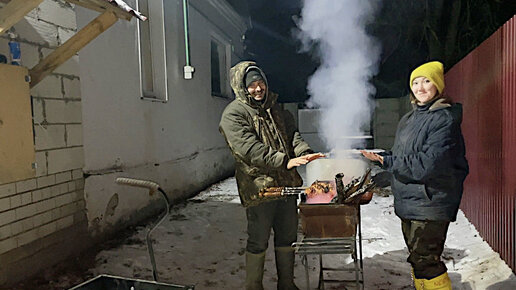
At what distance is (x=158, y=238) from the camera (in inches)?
222

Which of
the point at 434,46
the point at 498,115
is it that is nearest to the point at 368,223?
the point at 498,115

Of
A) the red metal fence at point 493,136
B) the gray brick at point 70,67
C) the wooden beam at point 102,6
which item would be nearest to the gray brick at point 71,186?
the gray brick at point 70,67

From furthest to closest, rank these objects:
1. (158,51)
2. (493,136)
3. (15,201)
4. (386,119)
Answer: (386,119)
(158,51)
(493,136)
(15,201)

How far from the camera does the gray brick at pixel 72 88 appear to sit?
466 cm

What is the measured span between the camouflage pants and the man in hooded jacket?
96 centimetres

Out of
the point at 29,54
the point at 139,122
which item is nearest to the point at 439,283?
the point at 29,54

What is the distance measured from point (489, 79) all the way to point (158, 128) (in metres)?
5.24

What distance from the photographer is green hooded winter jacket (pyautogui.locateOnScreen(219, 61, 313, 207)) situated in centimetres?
322

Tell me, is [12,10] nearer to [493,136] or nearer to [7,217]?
[7,217]

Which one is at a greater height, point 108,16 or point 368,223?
point 108,16

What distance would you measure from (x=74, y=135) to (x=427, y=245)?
159 inches

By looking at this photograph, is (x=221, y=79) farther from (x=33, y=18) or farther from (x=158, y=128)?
(x=33, y=18)

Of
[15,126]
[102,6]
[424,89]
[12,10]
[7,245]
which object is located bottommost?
[7,245]

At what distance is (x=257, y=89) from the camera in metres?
3.39
